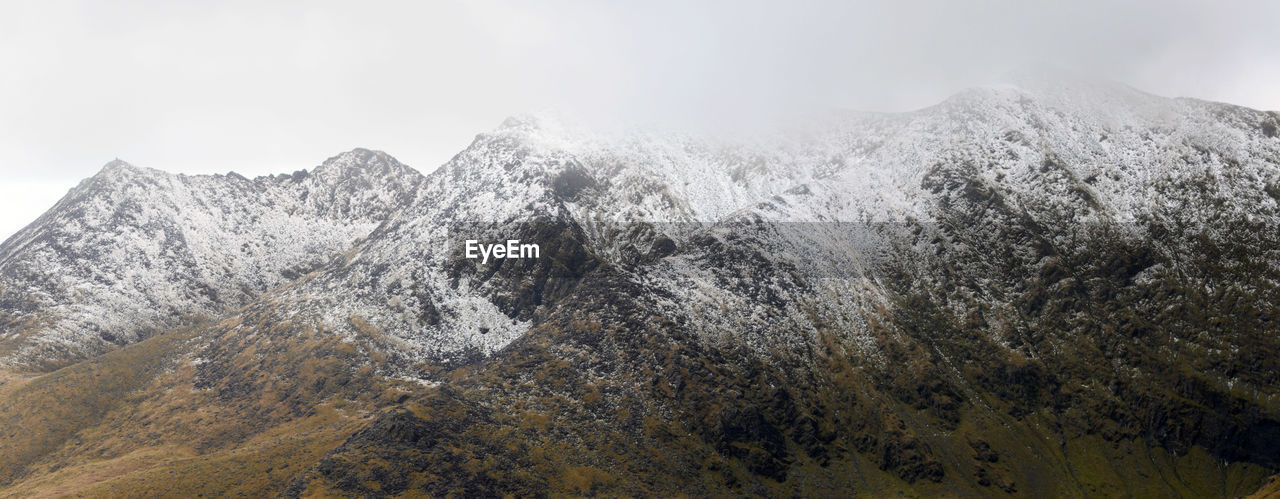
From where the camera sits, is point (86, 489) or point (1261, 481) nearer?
point (86, 489)

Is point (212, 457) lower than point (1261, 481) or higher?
higher

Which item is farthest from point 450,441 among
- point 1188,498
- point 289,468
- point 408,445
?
point 1188,498

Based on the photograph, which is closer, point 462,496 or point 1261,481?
point 462,496

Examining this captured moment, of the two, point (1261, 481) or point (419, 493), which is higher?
point (419, 493)

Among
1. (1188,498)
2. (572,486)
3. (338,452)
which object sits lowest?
(1188,498)

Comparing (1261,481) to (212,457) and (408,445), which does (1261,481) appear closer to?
(408,445)

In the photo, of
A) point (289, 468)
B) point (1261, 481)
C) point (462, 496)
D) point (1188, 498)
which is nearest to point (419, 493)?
point (462, 496)

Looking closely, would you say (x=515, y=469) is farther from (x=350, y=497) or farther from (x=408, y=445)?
(x=350, y=497)

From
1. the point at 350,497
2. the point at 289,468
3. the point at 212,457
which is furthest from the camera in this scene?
the point at 212,457

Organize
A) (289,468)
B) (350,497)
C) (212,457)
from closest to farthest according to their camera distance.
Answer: (350,497), (289,468), (212,457)
